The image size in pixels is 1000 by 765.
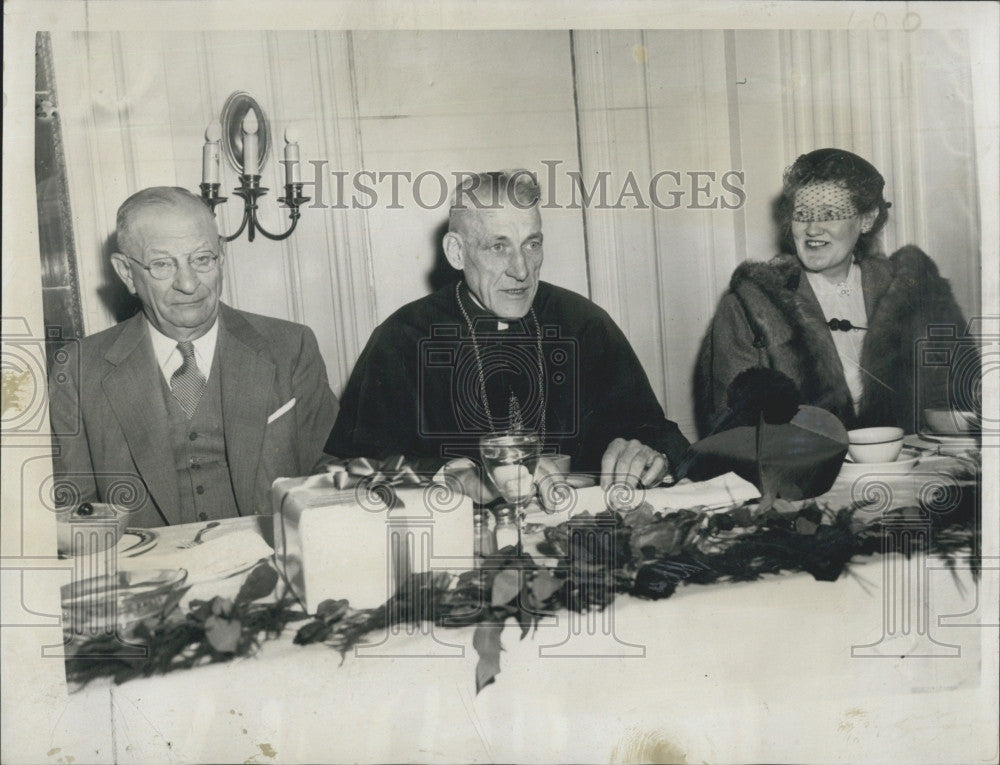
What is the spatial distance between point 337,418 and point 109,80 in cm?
83

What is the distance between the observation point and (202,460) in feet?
5.90

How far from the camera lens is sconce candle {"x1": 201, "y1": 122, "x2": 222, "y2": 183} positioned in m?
1.77

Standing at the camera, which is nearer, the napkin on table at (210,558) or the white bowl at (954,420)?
the napkin on table at (210,558)

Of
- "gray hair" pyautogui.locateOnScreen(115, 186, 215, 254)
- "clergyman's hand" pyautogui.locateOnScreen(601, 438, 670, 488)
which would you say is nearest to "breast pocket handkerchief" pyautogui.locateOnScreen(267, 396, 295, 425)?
"gray hair" pyautogui.locateOnScreen(115, 186, 215, 254)

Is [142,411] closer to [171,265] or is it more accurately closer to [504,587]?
[171,265]

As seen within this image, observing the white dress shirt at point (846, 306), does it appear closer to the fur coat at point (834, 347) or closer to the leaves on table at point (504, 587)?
the fur coat at point (834, 347)

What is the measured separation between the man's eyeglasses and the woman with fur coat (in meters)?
1.07

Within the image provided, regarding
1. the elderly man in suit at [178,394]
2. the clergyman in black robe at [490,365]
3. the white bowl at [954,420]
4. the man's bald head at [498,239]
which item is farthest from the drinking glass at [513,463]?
the white bowl at [954,420]

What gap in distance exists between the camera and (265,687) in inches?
68.2

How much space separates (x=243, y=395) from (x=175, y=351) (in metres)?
0.17

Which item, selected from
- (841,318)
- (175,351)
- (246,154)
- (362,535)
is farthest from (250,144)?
(841,318)

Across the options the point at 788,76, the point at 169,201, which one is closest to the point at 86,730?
the point at 169,201

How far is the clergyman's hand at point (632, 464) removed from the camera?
6.09 feet

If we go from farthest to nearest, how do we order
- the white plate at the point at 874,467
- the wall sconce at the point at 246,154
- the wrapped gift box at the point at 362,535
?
the white plate at the point at 874,467, the wall sconce at the point at 246,154, the wrapped gift box at the point at 362,535
